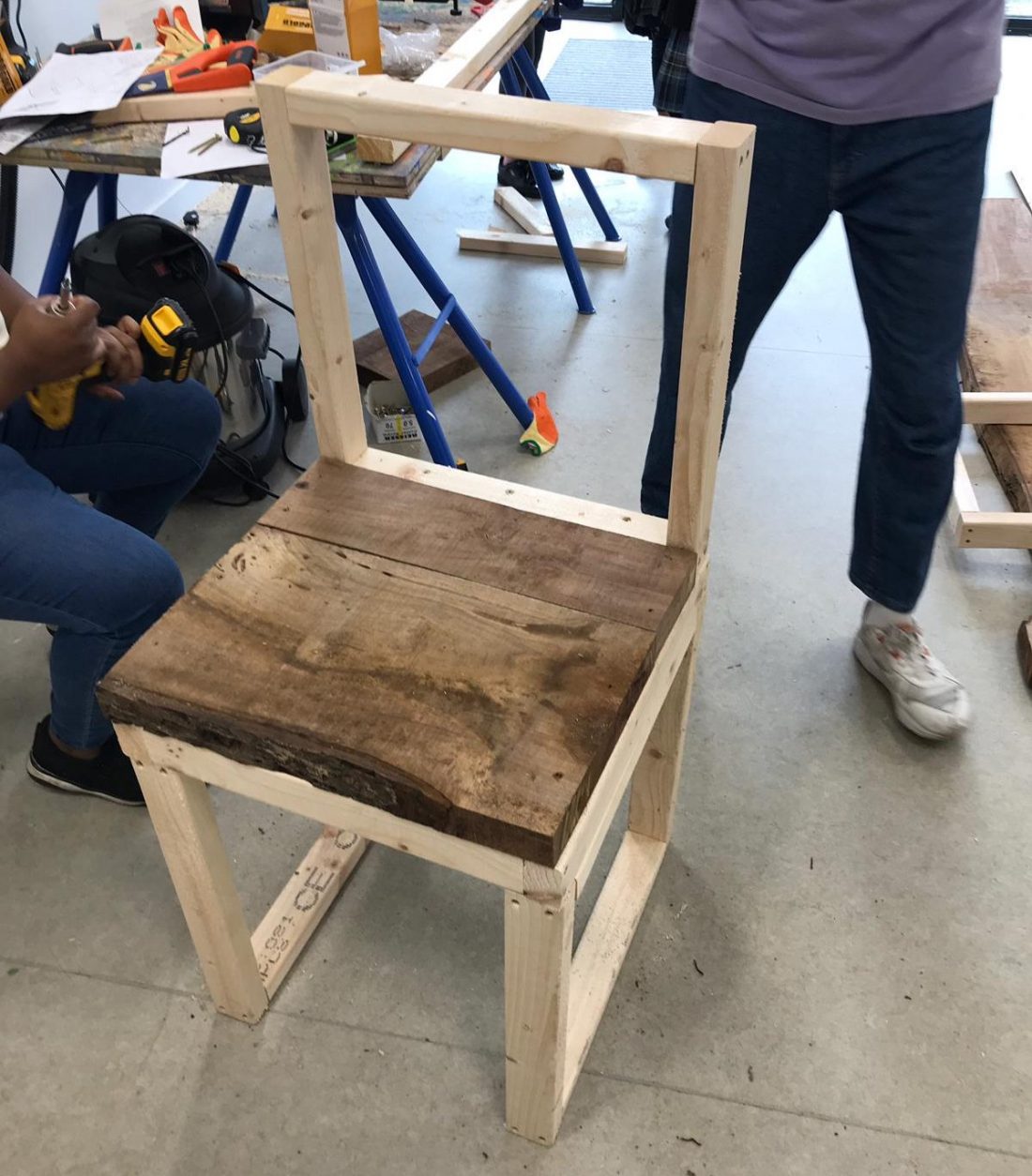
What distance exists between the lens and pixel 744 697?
4.96 feet

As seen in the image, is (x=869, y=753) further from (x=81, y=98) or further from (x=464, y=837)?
(x=81, y=98)

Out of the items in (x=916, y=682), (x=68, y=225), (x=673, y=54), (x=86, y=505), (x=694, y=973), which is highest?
(x=673, y=54)

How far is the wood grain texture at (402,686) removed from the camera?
0.75m

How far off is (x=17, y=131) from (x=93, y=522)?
759mm

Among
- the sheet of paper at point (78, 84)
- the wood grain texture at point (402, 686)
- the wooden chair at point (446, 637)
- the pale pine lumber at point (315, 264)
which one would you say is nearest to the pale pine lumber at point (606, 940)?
the wooden chair at point (446, 637)

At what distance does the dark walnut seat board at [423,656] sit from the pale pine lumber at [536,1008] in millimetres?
85

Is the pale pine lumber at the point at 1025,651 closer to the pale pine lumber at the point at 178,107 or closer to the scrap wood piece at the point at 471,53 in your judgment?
the scrap wood piece at the point at 471,53

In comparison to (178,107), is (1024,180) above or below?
below

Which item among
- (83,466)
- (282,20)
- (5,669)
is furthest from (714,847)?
(282,20)

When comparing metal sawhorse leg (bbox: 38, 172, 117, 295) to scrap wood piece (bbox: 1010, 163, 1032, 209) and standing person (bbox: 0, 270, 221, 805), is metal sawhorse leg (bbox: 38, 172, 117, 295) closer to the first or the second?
standing person (bbox: 0, 270, 221, 805)

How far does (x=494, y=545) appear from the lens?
96 cm

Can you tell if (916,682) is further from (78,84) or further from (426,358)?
(78,84)

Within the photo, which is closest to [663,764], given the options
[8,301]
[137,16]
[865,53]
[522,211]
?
[865,53]

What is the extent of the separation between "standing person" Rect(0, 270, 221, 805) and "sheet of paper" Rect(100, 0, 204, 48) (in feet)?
2.68
